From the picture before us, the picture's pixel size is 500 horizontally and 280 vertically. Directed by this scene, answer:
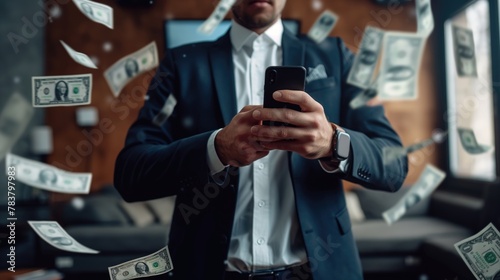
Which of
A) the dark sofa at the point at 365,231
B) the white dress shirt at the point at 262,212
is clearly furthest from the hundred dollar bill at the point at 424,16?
the dark sofa at the point at 365,231

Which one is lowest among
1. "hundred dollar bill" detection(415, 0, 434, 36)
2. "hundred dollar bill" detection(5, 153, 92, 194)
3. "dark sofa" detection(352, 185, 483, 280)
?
"dark sofa" detection(352, 185, 483, 280)

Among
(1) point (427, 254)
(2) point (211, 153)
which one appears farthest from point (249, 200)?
(1) point (427, 254)

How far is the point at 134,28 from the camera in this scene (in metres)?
0.78

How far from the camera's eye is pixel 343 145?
509 millimetres

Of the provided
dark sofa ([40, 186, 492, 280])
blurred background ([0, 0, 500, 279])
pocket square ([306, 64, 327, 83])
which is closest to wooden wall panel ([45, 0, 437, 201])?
blurred background ([0, 0, 500, 279])

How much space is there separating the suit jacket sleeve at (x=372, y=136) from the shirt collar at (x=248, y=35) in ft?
0.32

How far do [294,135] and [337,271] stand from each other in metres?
0.26

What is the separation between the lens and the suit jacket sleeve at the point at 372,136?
570 mm

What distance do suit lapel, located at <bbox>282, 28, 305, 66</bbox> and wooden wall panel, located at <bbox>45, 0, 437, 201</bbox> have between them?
73mm

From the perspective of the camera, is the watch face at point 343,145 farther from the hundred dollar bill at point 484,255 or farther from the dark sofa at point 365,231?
the dark sofa at point 365,231

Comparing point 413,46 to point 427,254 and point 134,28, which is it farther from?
point 427,254

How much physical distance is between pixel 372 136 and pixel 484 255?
0.24 meters

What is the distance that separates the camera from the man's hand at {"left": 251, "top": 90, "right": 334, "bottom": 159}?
46 cm

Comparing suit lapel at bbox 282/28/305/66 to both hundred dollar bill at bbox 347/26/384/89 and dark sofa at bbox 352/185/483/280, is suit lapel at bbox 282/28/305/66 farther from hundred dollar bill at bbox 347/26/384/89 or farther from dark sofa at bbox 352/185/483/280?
dark sofa at bbox 352/185/483/280
